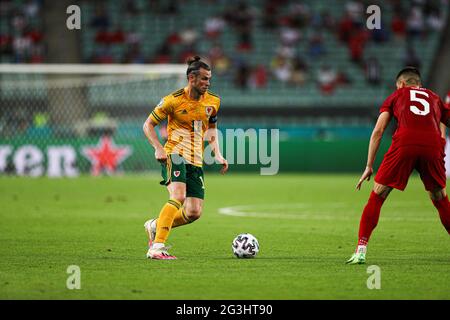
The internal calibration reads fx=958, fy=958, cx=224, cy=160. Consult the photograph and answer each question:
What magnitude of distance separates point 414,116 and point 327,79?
26.6 meters

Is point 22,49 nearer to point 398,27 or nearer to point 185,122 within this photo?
point 398,27

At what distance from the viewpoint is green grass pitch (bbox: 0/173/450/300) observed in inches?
336

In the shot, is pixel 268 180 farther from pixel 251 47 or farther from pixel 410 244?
pixel 410 244

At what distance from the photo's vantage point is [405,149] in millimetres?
10195

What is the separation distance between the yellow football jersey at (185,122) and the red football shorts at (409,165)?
2156 mm

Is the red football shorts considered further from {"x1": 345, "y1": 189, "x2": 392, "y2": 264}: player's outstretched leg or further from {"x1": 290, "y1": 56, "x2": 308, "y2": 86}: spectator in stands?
{"x1": 290, "y1": 56, "x2": 308, "y2": 86}: spectator in stands

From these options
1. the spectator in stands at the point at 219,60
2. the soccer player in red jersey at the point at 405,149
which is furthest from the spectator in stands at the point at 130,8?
the soccer player in red jersey at the point at 405,149

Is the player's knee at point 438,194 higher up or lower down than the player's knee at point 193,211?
higher up

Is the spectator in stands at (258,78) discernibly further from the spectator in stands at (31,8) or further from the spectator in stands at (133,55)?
the spectator in stands at (31,8)

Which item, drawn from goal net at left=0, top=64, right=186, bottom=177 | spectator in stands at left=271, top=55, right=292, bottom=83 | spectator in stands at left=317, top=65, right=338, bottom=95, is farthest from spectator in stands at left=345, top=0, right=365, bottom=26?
goal net at left=0, top=64, right=186, bottom=177

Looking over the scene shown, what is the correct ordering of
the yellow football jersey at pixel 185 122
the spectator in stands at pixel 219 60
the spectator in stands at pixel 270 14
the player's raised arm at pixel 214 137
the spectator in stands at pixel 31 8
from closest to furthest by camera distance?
the yellow football jersey at pixel 185 122
the player's raised arm at pixel 214 137
the spectator in stands at pixel 219 60
the spectator in stands at pixel 270 14
the spectator in stands at pixel 31 8

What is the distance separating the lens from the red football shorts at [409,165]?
33.4 feet

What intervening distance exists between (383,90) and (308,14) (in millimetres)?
5319
